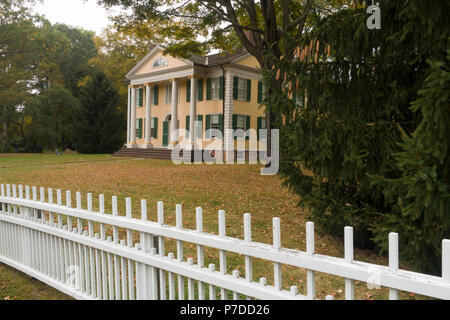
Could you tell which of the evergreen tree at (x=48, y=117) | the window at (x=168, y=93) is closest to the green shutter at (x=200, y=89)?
the window at (x=168, y=93)

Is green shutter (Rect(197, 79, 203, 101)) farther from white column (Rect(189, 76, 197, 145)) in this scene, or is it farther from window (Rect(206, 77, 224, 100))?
white column (Rect(189, 76, 197, 145))

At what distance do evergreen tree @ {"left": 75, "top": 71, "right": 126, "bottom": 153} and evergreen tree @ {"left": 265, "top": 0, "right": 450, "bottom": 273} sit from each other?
2846 centimetres

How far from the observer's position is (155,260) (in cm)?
280

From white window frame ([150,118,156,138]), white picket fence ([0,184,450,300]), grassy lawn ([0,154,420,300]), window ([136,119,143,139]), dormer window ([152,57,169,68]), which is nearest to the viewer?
white picket fence ([0,184,450,300])

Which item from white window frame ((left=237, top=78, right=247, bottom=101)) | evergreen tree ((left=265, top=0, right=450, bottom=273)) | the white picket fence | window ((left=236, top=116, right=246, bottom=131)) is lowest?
the white picket fence

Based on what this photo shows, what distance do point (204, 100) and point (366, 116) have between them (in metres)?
21.2

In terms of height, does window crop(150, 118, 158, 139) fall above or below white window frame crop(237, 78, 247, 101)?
below

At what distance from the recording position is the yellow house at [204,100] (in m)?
23.5

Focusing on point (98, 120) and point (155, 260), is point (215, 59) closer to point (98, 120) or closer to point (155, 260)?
point (98, 120)

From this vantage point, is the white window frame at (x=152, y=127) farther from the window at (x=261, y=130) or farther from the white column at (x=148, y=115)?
the window at (x=261, y=130)

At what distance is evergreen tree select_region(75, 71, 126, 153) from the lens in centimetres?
3034

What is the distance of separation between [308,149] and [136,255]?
2502mm

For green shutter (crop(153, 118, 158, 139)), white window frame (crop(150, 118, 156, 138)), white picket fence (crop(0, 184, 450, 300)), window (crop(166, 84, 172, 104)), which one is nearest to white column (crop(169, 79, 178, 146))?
window (crop(166, 84, 172, 104))
